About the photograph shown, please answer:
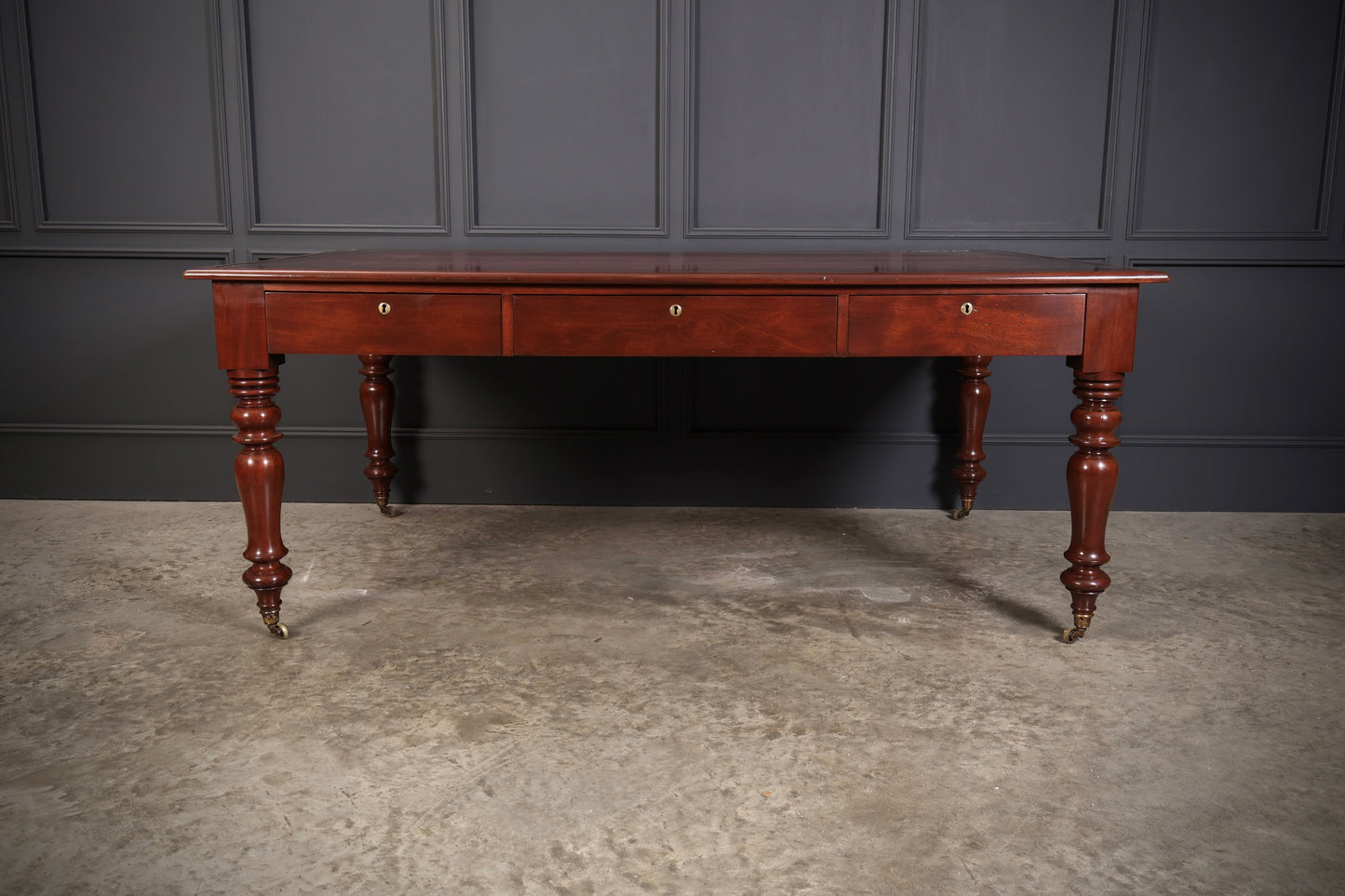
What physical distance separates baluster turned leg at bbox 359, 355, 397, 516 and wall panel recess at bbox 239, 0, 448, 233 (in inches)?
19.5

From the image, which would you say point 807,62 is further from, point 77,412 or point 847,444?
point 77,412

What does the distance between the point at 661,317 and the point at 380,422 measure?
1462 millimetres

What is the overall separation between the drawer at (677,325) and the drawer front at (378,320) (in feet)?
0.36

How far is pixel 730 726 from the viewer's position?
2.07m

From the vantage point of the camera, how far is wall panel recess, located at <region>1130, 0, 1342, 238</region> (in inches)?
134

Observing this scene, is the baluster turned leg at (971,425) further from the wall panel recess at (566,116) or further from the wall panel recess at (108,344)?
the wall panel recess at (108,344)

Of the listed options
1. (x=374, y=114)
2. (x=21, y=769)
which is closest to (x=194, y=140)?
(x=374, y=114)

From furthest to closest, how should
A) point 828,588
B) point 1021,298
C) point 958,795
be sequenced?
point 828,588
point 1021,298
point 958,795

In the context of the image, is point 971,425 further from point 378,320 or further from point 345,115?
point 345,115

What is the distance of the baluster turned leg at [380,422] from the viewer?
11.4 feet

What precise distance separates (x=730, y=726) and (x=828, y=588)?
872 millimetres

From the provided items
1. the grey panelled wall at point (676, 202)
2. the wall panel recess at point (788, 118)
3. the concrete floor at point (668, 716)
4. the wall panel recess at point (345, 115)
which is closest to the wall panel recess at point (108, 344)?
the grey panelled wall at point (676, 202)

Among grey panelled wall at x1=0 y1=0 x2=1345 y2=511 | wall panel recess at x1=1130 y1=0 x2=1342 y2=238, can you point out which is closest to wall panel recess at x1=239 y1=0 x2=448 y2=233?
grey panelled wall at x1=0 y1=0 x2=1345 y2=511

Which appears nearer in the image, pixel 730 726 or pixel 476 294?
pixel 730 726
